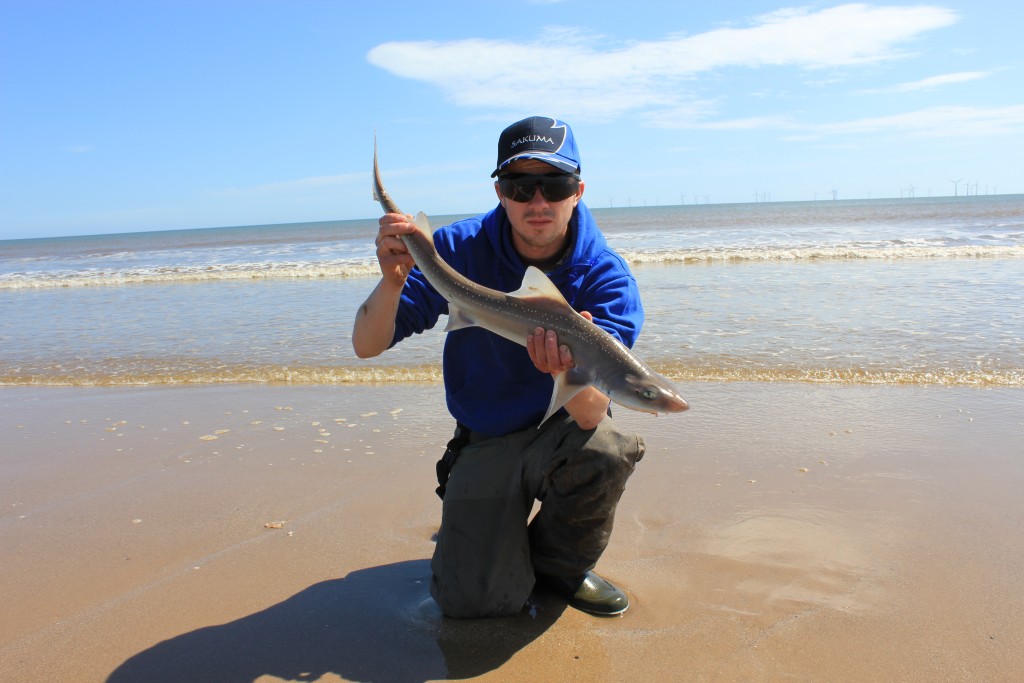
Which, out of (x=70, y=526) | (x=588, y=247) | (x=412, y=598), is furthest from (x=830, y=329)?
(x=70, y=526)

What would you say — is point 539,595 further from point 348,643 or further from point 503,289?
point 503,289

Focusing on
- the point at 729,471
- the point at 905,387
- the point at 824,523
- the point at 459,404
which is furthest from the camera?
the point at 905,387

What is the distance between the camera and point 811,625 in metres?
3.05

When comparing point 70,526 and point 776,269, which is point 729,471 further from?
point 776,269

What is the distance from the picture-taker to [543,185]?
10.8ft

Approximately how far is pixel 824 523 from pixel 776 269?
13.9m

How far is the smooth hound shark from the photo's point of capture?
2.59 meters

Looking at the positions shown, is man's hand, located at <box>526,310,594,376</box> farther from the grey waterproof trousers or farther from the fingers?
the grey waterproof trousers

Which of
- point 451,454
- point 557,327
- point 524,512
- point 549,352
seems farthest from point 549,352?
point 451,454

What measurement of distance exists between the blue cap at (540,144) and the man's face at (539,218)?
0.04m

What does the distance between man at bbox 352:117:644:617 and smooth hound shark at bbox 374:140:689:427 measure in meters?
0.25

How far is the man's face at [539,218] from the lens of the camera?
3.32 metres

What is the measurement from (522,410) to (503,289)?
612 mm

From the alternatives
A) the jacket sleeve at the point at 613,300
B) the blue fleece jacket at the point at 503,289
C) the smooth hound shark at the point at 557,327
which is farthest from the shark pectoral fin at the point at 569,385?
the blue fleece jacket at the point at 503,289
